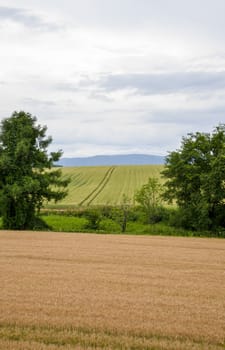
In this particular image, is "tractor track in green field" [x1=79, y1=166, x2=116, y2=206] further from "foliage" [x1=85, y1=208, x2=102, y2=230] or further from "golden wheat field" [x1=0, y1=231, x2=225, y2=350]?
"golden wheat field" [x1=0, y1=231, x2=225, y2=350]

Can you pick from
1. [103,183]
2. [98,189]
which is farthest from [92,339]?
[103,183]

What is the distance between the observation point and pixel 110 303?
14227 mm

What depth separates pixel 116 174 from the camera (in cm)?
11938

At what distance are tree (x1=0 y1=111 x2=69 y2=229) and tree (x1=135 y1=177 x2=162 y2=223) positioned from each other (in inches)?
391

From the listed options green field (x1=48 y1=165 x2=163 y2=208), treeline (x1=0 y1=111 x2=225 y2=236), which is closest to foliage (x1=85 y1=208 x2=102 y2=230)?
treeline (x1=0 y1=111 x2=225 y2=236)

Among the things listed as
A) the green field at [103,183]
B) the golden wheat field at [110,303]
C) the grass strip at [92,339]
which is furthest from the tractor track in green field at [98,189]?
the grass strip at [92,339]

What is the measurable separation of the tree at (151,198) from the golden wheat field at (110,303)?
28946mm

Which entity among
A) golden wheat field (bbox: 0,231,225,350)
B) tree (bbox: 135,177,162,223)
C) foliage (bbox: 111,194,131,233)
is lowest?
golden wheat field (bbox: 0,231,225,350)

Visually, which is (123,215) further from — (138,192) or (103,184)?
(103,184)

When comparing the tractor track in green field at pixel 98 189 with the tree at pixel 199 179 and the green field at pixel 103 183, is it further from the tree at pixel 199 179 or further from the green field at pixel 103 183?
the tree at pixel 199 179

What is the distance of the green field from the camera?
3360 inches

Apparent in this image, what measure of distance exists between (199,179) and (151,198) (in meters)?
6.86

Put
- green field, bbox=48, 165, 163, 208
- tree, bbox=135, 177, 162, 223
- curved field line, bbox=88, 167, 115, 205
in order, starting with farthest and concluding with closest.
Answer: curved field line, bbox=88, 167, 115, 205
green field, bbox=48, 165, 163, 208
tree, bbox=135, 177, 162, 223

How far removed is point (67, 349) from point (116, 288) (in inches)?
287
